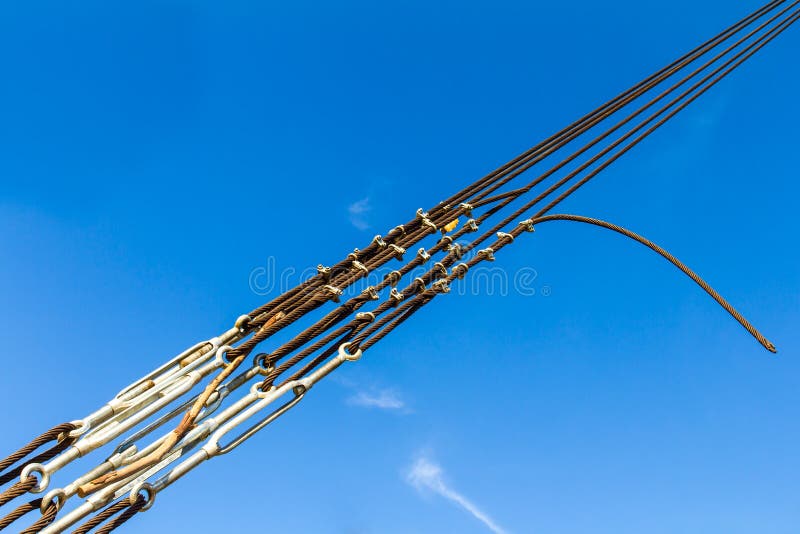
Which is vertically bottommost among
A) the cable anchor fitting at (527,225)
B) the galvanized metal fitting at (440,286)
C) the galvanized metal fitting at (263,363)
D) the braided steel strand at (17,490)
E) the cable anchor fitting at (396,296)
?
the braided steel strand at (17,490)

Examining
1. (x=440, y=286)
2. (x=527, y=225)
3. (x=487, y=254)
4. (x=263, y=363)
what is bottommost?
(x=263, y=363)

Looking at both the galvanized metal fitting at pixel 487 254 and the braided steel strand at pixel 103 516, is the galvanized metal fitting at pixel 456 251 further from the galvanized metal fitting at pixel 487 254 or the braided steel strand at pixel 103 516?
the braided steel strand at pixel 103 516

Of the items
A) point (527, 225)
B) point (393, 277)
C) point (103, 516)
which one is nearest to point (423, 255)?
point (393, 277)

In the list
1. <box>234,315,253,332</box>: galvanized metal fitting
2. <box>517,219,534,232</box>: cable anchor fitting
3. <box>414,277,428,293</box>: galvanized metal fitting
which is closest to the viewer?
<box>234,315,253,332</box>: galvanized metal fitting

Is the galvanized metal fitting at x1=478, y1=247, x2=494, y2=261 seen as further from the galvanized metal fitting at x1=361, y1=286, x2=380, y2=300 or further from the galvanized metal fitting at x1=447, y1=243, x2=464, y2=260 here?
the galvanized metal fitting at x1=361, y1=286, x2=380, y2=300

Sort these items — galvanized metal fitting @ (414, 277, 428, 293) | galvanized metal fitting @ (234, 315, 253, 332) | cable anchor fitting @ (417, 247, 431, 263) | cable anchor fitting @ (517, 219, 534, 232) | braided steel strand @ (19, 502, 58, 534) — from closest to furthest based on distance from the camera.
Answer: braided steel strand @ (19, 502, 58, 534) → galvanized metal fitting @ (234, 315, 253, 332) → galvanized metal fitting @ (414, 277, 428, 293) → cable anchor fitting @ (417, 247, 431, 263) → cable anchor fitting @ (517, 219, 534, 232)

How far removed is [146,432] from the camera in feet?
16.0

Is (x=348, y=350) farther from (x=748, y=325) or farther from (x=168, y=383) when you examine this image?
(x=748, y=325)

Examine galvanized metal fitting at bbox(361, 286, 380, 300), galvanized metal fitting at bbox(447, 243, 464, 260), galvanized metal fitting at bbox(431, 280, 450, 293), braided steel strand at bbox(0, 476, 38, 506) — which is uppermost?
galvanized metal fitting at bbox(447, 243, 464, 260)

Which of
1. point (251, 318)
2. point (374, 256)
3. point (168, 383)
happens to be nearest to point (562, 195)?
point (374, 256)

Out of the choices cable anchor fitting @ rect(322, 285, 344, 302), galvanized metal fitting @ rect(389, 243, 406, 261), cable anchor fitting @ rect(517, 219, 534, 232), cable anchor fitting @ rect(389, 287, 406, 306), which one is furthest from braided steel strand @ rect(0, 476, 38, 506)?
cable anchor fitting @ rect(517, 219, 534, 232)

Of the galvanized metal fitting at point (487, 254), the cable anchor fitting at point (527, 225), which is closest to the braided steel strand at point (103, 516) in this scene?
the galvanized metal fitting at point (487, 254)

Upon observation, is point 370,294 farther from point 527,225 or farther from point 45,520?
point 45,520

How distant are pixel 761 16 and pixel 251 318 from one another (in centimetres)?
782
